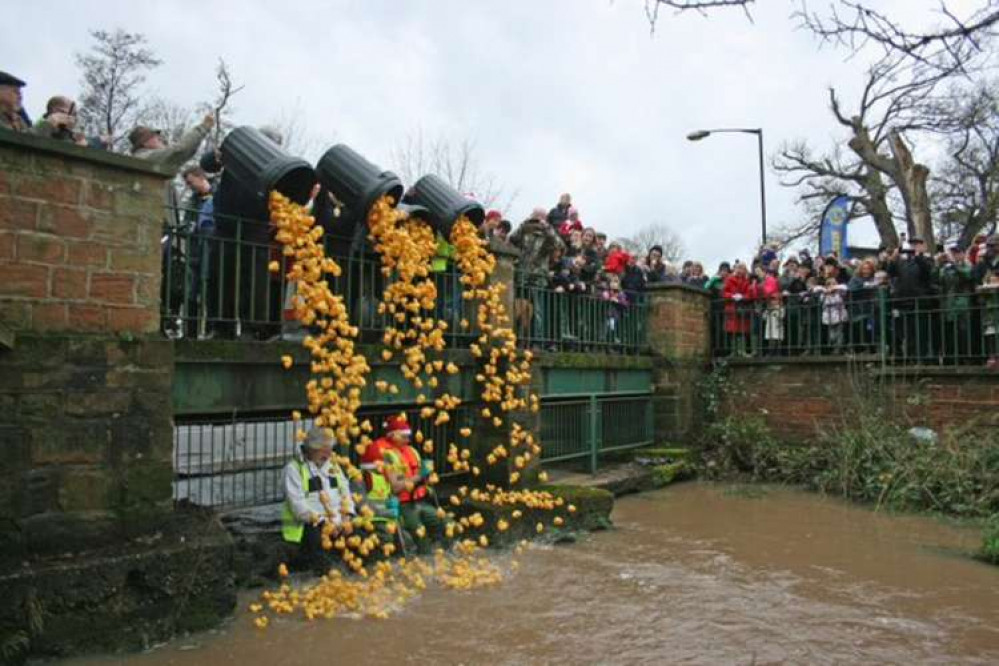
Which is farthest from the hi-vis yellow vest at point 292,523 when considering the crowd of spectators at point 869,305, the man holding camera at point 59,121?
the crowd of spectators at point 869,305

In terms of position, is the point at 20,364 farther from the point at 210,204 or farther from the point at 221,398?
the point at 210,204

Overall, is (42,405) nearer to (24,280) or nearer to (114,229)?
(24,280)

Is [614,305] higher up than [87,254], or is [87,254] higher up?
[614,305]

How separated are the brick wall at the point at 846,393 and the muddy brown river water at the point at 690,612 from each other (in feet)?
8.93

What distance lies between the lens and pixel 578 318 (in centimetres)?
1066

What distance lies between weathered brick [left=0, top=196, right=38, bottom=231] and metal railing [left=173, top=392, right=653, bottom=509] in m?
1.99

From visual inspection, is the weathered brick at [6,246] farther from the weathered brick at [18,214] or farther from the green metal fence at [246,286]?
the green metal fence at [246,286]

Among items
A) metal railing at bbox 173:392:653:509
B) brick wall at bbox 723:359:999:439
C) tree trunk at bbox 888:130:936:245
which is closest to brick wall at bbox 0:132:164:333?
metal railing at bbox 173:392:653:509

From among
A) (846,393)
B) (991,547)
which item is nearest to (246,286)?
(991,547)

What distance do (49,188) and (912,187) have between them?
59.7 feet

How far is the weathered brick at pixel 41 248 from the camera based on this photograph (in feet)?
15.2

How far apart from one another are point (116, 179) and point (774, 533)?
23.6ft

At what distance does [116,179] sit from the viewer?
5074mm

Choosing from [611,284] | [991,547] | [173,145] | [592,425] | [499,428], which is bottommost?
[991,547]
